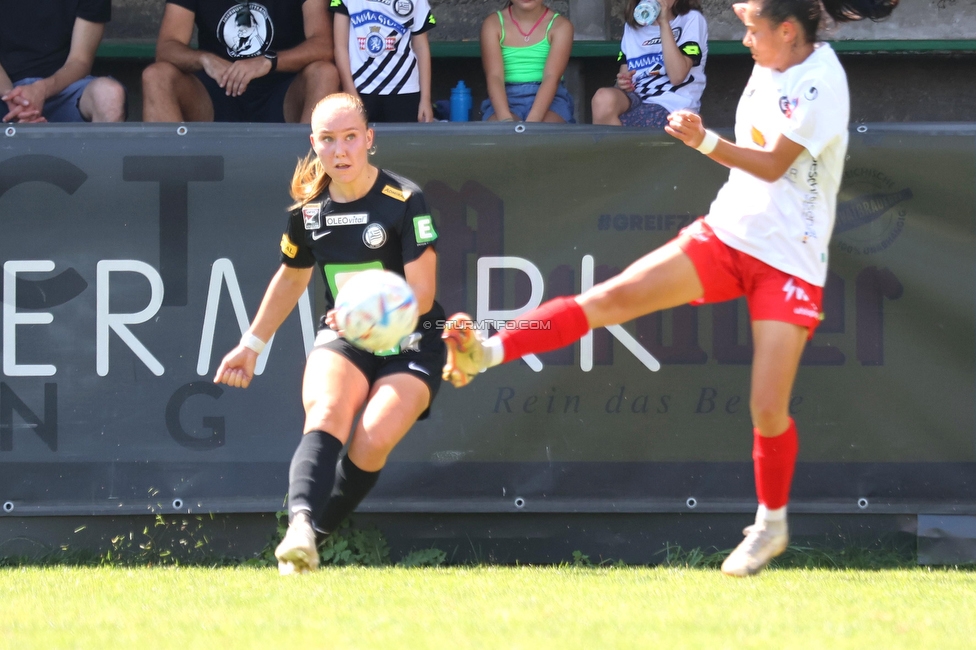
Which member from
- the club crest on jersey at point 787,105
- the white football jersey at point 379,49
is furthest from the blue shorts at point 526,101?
the club crest on jersey at point 787,105

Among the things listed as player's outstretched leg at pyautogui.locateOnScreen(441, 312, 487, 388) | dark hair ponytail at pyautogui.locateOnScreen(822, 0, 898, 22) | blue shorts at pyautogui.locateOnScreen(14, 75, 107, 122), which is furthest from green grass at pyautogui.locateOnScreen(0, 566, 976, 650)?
blue shorts at pyautogui.locateOnScreen(14, 75, 107, 122)

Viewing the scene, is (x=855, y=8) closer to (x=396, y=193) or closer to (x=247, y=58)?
(x=396, y=193)

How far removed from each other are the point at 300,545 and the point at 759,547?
5.26ft

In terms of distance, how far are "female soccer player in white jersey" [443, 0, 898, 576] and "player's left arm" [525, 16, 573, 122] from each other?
7.11 feet

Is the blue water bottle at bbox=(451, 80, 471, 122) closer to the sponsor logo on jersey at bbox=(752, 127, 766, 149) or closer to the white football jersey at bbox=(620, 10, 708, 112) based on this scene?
the white football jersey at bbox=(620, 10, 708, 112)

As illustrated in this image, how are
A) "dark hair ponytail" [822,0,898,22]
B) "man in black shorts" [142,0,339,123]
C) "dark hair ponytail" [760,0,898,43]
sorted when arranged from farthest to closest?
1. "man in black shorts" [142,0,339,123]
2. "dark hair ponytail" [822,0,898,22]
3. "dark hair ponytail" [760,0,898,43]

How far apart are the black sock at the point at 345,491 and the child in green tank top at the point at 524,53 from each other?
8.78 ft

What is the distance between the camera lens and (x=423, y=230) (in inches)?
173

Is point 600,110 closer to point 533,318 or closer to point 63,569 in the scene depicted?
point 533,318

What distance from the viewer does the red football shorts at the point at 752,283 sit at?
13.0 ft

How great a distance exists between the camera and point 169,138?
5.33 meters

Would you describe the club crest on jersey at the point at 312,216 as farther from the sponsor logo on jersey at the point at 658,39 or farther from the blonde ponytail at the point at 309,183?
the sponsor logo on jersey at the point at 658,39

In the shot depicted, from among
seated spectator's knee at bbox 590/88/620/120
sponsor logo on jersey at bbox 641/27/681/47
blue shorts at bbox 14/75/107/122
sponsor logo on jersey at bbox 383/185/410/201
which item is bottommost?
sponsor logo on jersey at bbox 383/185/410/201

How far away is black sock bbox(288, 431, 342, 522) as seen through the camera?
403 centimetres
